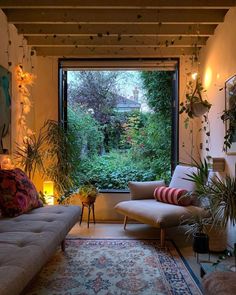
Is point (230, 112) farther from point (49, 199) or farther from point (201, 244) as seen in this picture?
point (49, 199)

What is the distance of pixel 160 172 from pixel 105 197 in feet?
3.10

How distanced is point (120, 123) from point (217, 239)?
2.47 m

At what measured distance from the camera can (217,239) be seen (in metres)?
2.98

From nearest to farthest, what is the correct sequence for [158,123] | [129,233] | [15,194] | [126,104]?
[15,194], [129,233], [158,123], [126,104]

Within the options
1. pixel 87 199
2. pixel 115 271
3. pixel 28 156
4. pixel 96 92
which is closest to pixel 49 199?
pixel 87 199

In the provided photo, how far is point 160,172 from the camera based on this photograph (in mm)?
4750

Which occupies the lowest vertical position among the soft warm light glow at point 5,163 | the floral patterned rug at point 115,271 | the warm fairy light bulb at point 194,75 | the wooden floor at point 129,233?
the wooden floor at point 129,233

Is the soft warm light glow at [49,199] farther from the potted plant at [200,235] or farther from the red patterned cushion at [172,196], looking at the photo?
the potted plant at [200,235]

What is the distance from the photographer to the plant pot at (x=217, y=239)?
297 cm

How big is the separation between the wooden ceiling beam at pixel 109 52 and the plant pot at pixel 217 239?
253 cm

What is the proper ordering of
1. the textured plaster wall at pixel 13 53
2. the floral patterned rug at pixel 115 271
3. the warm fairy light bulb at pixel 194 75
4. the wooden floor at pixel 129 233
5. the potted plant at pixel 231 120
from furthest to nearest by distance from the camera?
the warm fairy light bulb at pixel 194 75
the wooden floor at pixel 129 233
the textured plaster wall at pixel 13 53
the potted plant at pixel 231 120
the floral patterned rug at pixel 115 271
